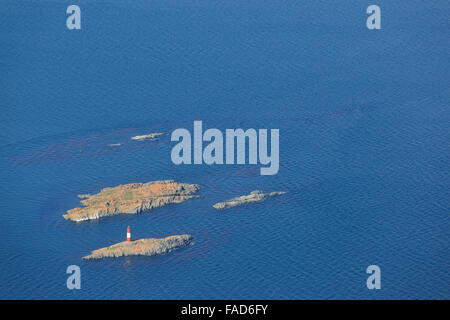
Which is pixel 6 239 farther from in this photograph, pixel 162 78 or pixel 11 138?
pixel 162 78

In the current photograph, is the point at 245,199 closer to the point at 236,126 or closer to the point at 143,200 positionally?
the point at 143,200

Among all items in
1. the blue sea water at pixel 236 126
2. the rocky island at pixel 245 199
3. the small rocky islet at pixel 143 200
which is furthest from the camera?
the rocky island at pixel 245 199

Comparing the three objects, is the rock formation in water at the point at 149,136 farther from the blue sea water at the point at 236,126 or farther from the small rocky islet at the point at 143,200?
the small rocky islet at the point at 143,200

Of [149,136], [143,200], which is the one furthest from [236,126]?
[143,200]

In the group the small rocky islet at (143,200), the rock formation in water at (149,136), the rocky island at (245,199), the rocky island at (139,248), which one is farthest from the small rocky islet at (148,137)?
the rocky island at (139,248)

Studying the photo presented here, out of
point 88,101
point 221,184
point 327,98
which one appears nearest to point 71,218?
point 221,184

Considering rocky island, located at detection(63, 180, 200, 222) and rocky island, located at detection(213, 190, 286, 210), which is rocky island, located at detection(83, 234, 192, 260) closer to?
rocky island, located at detection(63, 180, 200, 222)
